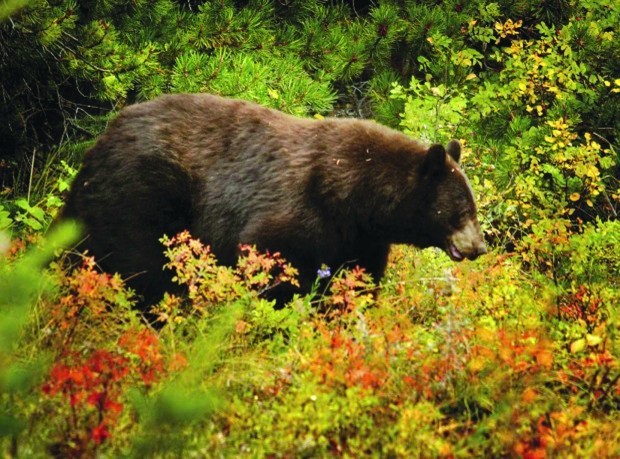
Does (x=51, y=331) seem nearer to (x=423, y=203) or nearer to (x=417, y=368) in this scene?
(x=417, y=368)

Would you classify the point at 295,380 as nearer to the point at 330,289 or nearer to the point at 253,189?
the point at 330,289

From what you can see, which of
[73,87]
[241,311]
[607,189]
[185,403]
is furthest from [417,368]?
[73,87]

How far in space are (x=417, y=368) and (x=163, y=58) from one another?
4.53 m

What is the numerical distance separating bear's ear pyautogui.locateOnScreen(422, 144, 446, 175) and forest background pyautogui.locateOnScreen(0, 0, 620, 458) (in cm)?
72

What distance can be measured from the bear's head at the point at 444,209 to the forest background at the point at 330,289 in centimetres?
23

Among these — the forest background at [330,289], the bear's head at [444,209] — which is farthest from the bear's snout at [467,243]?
the forest background at [330,289]

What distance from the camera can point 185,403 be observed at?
2686 millimetres

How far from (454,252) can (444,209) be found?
0.30 metres

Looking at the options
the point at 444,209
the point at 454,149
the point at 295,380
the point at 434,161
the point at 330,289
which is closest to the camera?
the point at 295,380

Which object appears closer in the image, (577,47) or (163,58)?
(163,58)

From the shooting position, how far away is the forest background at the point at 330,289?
351 centimetres

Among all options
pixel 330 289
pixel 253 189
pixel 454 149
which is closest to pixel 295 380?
pixel 330 289

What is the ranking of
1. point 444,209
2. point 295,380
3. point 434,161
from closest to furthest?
point 295,380, point 434,161, point 444,209

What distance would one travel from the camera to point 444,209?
19.3 feet
